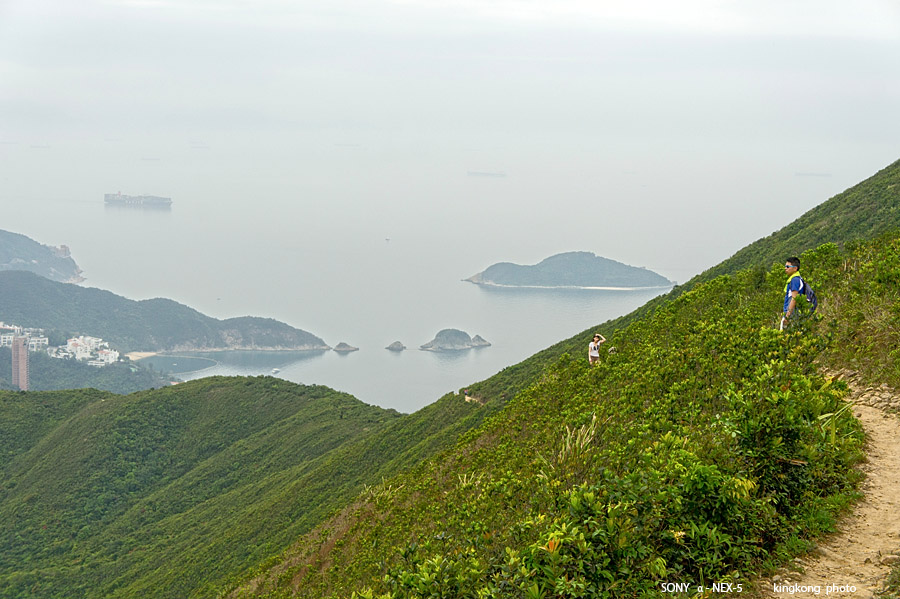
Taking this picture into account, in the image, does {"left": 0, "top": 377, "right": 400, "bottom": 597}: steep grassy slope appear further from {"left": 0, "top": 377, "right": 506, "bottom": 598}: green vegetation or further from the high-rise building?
the high-rise building

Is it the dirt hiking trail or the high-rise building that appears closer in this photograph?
the dirt hiking trail

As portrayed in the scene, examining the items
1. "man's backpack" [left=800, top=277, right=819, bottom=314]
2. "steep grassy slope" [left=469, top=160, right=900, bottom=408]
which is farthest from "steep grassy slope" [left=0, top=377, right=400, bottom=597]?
"man's backpack" [left=800, top=277, right=819, bottom=314]

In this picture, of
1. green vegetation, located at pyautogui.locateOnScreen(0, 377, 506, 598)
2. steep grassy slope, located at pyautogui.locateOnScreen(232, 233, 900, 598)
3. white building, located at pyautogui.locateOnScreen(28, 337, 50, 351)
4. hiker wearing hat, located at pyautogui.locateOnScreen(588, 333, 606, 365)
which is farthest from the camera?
white building, located at pyautogui.locateOnScreen(28, 337, 50, 351)

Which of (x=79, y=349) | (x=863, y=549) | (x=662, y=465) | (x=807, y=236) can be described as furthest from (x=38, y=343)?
(x=863, y=549)

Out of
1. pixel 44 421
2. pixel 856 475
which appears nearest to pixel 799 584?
pixel 856 475

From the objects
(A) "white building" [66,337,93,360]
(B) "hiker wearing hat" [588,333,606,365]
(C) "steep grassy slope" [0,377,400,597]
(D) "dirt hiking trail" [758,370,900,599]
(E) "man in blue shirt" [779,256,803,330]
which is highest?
(E) "man in blue shirt" [779,256,803,330]

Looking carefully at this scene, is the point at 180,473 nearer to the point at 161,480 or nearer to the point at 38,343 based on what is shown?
the point at 161,480

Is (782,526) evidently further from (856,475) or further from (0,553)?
(0,553)
